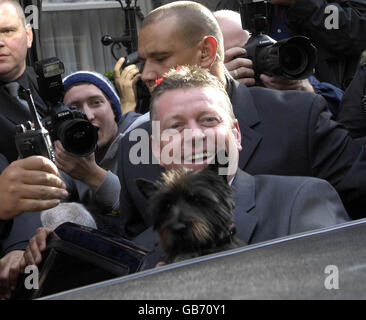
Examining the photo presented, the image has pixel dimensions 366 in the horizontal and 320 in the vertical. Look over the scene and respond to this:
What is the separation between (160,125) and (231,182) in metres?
0.22

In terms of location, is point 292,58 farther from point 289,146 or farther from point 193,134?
point 193,134

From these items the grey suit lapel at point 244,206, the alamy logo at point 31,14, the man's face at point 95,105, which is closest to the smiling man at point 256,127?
the grey suit lapel at point 244,206

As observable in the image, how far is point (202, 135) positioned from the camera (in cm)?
143

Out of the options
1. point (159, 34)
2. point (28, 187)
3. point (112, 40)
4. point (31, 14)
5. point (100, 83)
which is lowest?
point (112, 40)

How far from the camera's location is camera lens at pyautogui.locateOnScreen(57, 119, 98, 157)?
1790 millimetres

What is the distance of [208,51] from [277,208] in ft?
2.54

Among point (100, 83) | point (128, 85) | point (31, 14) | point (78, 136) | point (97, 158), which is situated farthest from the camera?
point (31, 14)

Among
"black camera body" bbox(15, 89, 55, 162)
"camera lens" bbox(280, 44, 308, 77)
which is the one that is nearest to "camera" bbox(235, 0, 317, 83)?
"camera lens" bbox(280, 44, 308, 77)

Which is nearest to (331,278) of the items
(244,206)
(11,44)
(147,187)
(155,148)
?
(244,206)

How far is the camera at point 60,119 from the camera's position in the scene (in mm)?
1800

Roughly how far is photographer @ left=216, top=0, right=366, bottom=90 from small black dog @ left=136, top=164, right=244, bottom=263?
48.4 inches

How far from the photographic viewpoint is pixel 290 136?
1903 millimetres
